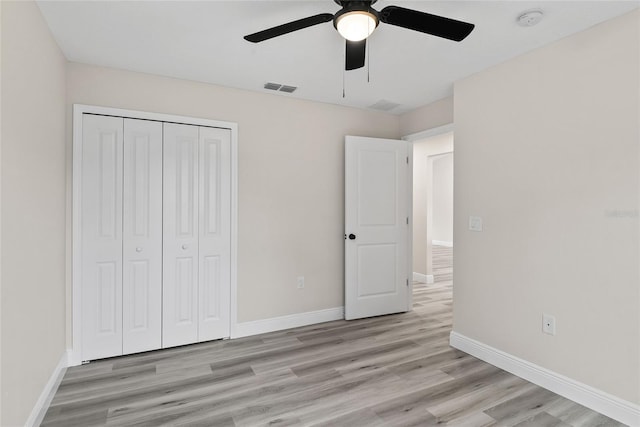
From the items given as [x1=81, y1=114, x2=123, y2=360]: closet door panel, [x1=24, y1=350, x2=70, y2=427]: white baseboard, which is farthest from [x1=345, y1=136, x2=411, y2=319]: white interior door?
[x1=24, y1=350, x2=70, y2=427]: white baseboard

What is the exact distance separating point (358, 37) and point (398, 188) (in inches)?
102

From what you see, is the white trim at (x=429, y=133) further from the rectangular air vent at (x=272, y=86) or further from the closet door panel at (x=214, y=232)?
the closet door panel at (x=214, y=232)

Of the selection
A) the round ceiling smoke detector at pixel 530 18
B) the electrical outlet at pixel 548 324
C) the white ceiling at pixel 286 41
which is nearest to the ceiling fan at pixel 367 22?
the white ceiling at pixel 286 41

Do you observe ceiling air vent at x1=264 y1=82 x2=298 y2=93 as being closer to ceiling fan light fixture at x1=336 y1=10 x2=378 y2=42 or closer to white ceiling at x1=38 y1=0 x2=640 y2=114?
white ceiling at x1=38 y1=0 x2=640 y2=114

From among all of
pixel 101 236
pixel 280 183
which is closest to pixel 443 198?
pixel 280 183

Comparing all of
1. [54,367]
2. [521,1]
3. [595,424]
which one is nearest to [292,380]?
[54,367]

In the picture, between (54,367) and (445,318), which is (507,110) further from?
(54,367)

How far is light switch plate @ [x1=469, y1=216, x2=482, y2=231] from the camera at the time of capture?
9.85 ft

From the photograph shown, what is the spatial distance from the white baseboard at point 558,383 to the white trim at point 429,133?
2.13 meters

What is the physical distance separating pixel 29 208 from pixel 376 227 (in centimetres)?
316

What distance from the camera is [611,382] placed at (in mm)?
2152

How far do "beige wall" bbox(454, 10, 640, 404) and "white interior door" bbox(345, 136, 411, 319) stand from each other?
1094mm

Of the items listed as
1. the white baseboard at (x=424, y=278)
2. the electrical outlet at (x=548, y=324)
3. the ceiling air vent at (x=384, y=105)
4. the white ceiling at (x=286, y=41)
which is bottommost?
the white baseboard at (x=424, y=278)

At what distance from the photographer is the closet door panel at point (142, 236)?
3004 millimetres
